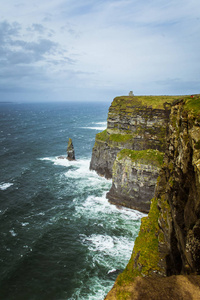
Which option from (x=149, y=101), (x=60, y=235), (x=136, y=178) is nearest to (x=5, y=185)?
(x=60, y=235)

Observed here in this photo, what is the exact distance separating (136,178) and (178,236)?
28.8 metres

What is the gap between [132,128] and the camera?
60.2 m

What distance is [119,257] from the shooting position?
31.2 meters

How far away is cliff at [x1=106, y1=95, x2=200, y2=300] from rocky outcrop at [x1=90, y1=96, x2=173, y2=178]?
36.9m

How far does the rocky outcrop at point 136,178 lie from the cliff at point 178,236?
64.3 ft

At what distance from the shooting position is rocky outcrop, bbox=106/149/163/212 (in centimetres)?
4131

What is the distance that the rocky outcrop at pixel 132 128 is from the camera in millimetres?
56256

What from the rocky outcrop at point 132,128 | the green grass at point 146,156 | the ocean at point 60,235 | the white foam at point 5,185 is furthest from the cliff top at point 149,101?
the white foam at point 5,185

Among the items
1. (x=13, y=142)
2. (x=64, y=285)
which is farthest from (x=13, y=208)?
(x=13, y=142)

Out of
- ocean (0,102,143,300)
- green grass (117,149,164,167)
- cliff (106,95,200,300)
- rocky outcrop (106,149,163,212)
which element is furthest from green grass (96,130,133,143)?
cliff (106,95,200,300)

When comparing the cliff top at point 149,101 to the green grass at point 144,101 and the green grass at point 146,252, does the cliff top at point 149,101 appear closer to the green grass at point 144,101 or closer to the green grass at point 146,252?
the green grass at point 144,101

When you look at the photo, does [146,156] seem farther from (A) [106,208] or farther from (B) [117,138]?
(B) [117,138]

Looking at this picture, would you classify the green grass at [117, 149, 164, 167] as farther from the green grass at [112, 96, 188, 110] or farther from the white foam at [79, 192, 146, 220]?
the green grass at [112, 96, 188, 110]

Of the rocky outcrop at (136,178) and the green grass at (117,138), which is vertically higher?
the green grass at (117,138)
